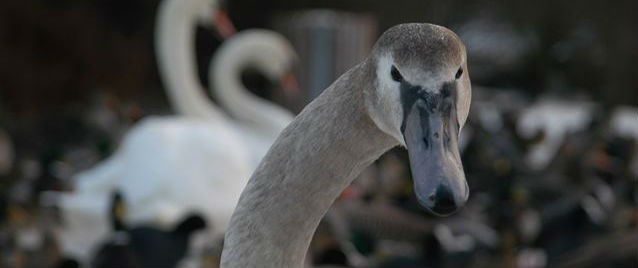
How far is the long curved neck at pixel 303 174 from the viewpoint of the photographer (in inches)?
64.5

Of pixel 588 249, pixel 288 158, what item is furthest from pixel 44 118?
pixel 288 158

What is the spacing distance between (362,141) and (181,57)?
507 cm

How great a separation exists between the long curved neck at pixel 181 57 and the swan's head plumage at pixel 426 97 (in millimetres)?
5025

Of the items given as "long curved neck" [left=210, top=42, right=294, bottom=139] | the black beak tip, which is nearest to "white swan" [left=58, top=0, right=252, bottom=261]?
"long curved neck" [left=210, top=42, right=294, bottom=139]

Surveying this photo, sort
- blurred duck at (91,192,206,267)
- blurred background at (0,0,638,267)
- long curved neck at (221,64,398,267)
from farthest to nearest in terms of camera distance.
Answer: blurred background at (0,0,638,267), blurred duck at (91,192,206,267), long curved neck at (221,64,398,267)

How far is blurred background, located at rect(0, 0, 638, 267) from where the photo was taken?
498 centimetres

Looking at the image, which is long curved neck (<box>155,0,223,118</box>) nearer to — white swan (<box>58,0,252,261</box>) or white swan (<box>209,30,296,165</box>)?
white swan (<box>209,30,296,165</box>)

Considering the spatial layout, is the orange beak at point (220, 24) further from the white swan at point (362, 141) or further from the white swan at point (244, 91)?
the white swan at point (362, 141)

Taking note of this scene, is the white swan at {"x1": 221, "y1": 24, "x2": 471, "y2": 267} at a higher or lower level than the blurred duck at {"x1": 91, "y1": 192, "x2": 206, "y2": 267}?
lower

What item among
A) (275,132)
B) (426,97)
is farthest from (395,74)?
(275,132)

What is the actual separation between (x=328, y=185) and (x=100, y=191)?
3.89 meters

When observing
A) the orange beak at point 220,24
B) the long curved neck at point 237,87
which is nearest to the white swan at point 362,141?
the long curved neck at point 237,87

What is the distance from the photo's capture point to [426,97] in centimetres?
145

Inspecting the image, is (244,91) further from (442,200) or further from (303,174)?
(442,200)
